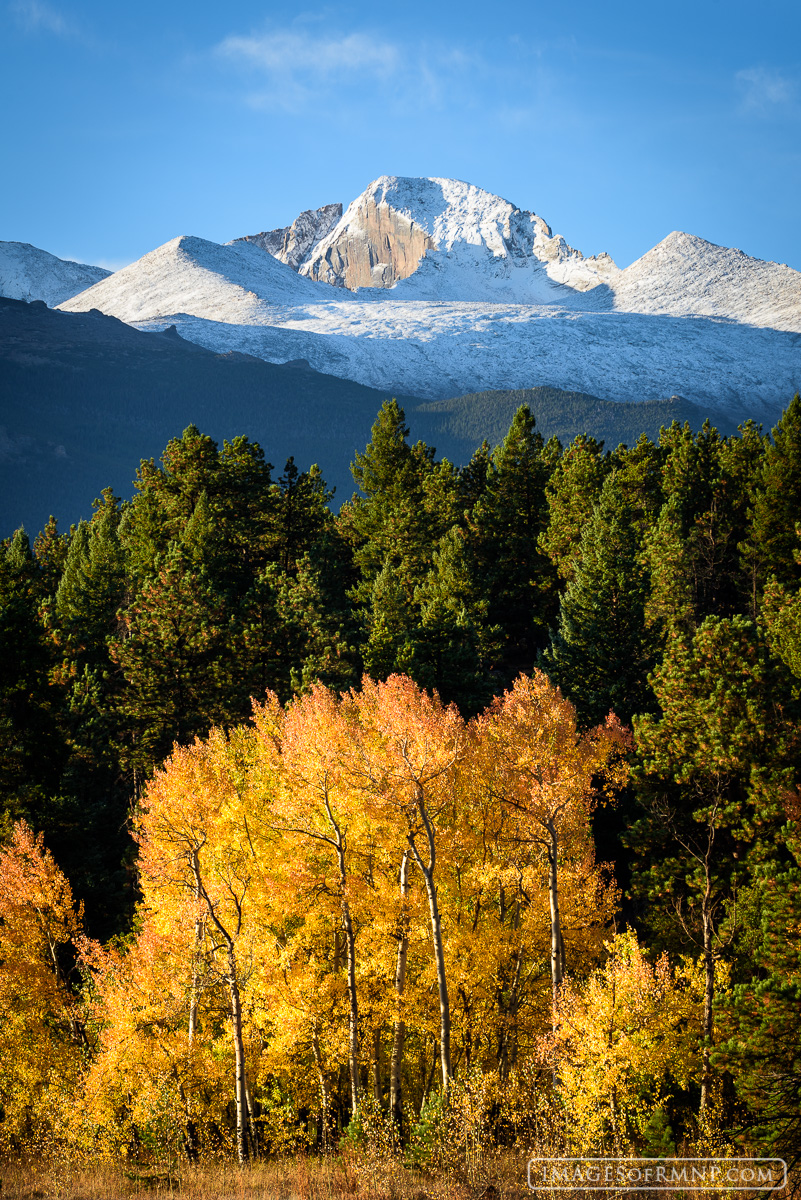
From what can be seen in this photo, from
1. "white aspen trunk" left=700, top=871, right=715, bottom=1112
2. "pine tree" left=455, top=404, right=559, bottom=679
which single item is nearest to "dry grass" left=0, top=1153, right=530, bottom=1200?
"white aspen trunk" left=700, top=871, right=715, bottom=1112

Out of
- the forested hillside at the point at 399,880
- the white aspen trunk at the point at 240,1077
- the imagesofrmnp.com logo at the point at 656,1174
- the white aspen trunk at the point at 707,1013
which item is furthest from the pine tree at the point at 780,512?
the white aspen trunk at the point at 240,1077

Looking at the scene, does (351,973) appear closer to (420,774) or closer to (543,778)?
(420,774)

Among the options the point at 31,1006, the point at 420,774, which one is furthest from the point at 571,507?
the point at 31,1006

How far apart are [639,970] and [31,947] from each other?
20876 millimetres

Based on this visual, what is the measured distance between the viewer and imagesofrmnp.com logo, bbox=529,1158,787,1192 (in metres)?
19.3

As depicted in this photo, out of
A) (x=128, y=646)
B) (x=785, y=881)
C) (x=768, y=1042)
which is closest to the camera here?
(x=768, y=1042)

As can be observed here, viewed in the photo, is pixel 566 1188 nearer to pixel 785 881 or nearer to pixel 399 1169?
pixel 399 1169

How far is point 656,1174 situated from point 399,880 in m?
10.3

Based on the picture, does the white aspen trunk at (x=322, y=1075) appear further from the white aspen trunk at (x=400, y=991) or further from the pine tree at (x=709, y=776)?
the pine tree at (x=709, y=776)

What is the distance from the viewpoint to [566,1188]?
19.0 m

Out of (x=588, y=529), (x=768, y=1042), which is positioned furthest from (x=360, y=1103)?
(x=588, y=529)

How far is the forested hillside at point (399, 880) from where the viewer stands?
25.1 metres

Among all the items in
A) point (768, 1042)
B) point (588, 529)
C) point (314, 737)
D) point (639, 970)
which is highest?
point (588, 529)

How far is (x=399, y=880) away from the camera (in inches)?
1092
